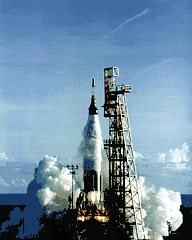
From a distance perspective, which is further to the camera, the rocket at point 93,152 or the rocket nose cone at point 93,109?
the rocket nose cone at point 93,109

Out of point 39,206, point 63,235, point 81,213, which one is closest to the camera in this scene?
point 63,235

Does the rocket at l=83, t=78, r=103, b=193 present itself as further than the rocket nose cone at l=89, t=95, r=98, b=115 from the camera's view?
No

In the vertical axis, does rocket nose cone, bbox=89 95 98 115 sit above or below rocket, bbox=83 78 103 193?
above

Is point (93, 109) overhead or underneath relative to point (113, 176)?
overhead

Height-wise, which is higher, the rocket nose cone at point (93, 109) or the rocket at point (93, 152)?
the rocket nose cone at point (93, 109)

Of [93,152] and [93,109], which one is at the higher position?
[93,109]

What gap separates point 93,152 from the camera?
92.0 m

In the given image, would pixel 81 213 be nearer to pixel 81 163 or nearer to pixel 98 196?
pixel 98 196

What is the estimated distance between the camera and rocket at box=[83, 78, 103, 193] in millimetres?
90188

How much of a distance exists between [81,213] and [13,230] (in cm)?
1668

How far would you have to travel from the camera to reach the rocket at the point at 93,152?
90.2 metres

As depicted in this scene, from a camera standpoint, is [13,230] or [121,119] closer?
[13,230]

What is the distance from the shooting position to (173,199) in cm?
11925

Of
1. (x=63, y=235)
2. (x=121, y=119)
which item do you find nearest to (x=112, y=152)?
(x=121, y=119)
